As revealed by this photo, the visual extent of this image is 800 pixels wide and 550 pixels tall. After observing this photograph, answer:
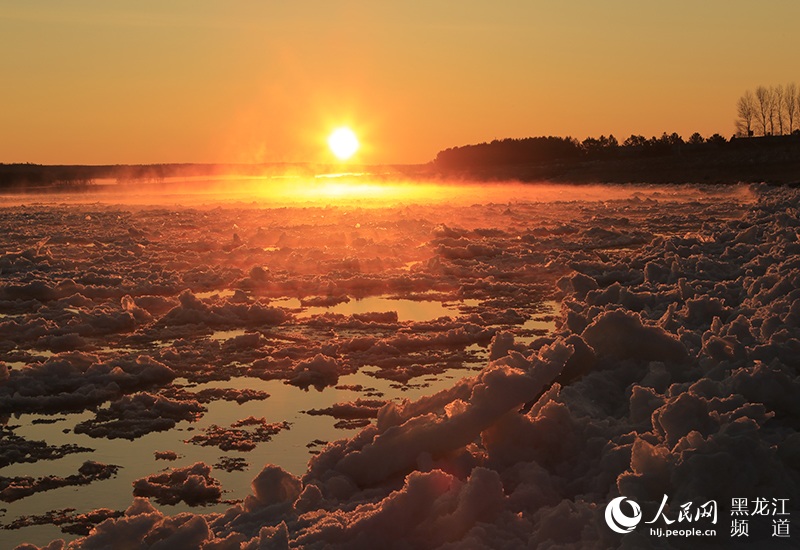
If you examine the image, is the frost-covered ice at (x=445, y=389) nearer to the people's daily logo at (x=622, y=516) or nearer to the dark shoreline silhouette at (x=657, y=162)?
the people's daily logo at (x=622, y=516)

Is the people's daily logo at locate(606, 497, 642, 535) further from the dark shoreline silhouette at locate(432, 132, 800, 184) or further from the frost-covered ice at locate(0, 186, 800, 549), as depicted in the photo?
the dark shoreline silhouette at locate(432, 132, 800, 184)

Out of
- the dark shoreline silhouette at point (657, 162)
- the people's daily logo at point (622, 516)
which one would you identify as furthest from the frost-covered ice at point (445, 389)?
the dark shoreline silhouette at point (657, 162)

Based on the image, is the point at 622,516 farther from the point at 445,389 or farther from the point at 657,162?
the point at 657,162

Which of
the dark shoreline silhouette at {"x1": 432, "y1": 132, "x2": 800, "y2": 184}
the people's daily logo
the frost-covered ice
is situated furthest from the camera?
the dark shoreline silhouette at {"x1": 432, "y1": 132, "x2": 800, "y2": 184}

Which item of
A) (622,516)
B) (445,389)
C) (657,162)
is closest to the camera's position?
(622,516)

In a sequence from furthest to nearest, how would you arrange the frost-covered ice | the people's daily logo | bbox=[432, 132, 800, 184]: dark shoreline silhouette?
bbox=[432, 132, 800, 184]: dark shoreline silhouette
the frost-covered ice
the people's daily logo

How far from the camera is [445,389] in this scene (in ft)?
21.0

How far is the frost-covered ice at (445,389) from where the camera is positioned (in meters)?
4.62

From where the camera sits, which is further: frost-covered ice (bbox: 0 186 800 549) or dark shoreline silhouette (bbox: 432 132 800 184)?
dark shoreline silhouette (bbox: 432 132 800 184)

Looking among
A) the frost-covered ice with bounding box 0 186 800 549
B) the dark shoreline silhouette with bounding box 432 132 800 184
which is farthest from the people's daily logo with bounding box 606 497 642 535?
the dark shoreline silhouette with bounding box 432 132 800 184

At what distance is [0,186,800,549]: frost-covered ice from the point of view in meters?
4.62

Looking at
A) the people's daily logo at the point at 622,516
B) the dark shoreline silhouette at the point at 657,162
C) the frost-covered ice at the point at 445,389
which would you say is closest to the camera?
the people's daily logo at the point at 622,516

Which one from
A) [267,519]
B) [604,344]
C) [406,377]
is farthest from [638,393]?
[406,377]

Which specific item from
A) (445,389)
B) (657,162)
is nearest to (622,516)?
(445,389)
